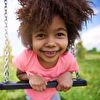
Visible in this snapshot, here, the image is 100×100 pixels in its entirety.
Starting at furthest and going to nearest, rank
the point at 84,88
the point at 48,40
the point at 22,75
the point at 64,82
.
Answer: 1. the point at 84,88
2. the point at 22,75
3. the point at 64,82
4. the point at 48,40

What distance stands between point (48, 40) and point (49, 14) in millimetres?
137

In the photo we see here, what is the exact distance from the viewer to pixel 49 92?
249 cm

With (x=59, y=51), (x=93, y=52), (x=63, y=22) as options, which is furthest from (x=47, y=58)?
(x=93, y=52)

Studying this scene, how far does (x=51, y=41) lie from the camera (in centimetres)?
218

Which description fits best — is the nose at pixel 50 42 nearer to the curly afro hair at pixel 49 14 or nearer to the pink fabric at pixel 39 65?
the curly afro hair at pixel 49 14

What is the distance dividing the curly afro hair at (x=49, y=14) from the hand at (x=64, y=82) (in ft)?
0.73

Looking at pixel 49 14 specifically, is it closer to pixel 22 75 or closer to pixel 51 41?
pixel 51 41

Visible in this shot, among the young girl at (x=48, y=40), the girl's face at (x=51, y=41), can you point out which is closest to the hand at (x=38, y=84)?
the young girl at (x=48, y=40)

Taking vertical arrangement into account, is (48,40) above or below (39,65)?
above

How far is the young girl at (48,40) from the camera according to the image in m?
2.19

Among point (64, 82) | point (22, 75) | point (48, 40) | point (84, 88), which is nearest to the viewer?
point (48, 40)

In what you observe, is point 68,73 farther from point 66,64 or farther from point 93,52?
point 93,52

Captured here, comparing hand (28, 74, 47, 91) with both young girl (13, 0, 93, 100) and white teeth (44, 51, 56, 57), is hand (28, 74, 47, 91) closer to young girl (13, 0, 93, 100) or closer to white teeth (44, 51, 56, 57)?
young girl (13, 0, 93, 100)

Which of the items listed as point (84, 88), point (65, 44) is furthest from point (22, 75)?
point (84, 88)
